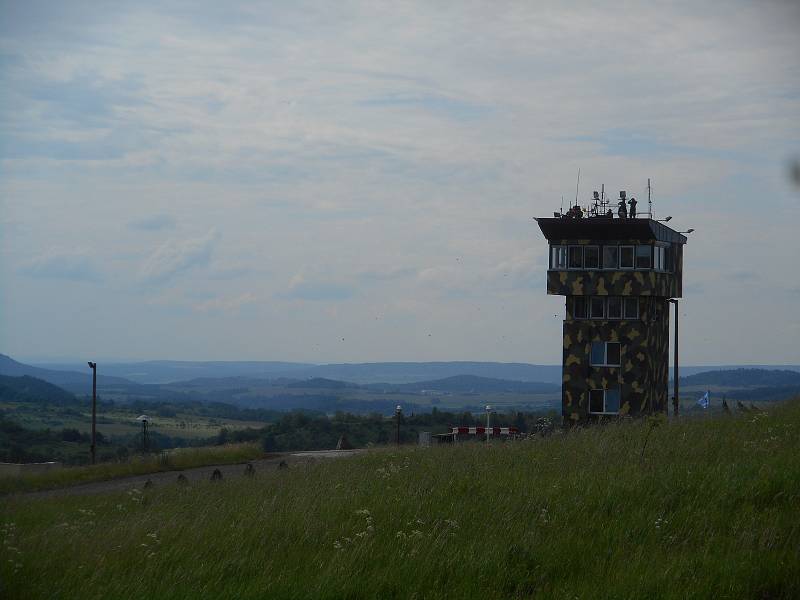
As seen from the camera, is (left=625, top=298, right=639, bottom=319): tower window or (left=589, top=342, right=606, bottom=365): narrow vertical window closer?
(left=625, top=298, right=639, bottom=319): tower window

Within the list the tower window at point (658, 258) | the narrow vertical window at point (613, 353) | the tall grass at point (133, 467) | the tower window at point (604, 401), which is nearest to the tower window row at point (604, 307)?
the narrow vertical window at point (613, 353)

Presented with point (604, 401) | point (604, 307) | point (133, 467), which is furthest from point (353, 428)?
point (133, 467)

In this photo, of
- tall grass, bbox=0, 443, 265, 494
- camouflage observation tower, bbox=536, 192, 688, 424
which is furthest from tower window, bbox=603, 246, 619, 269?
tall grass, bbox=0, 443, 265, 494

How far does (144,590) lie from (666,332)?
46.4 meters

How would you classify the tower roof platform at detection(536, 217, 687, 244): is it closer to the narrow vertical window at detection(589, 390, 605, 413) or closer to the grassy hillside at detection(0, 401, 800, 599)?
the narrow vertical window at detection(589, 390, 605, 413)

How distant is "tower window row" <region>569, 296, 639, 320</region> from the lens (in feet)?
169

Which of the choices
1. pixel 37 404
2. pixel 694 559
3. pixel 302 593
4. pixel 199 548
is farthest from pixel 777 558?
pixel 37 404

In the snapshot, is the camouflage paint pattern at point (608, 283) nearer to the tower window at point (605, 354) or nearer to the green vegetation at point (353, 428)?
Answer: the tower window at point (605, 354)

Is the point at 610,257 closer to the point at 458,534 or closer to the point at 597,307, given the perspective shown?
the point at 597,307

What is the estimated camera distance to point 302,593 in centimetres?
1180

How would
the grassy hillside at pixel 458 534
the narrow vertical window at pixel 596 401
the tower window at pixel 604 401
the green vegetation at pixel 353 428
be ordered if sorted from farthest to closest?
the green vegetation at pixel 353 428 → the narrow vertical window at pixel 596 401 → the tower window at pixel 604 401 → the grassy hillside at pixel 458 534

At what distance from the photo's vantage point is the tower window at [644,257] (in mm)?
50875

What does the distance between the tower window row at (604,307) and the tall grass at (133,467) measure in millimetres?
20823

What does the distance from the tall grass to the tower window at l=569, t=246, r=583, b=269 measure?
816 inches
